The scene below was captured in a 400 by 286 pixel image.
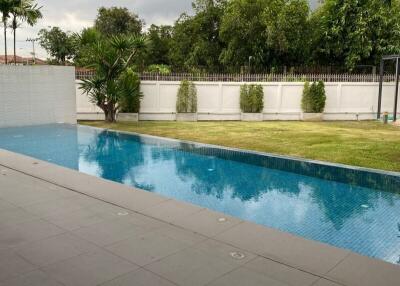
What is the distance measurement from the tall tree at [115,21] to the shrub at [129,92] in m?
21.1

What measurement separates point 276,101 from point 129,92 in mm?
6638

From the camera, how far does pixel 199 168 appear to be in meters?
8.54

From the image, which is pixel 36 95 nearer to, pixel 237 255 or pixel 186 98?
pixel 186 98

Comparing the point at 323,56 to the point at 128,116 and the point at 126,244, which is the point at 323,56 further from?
the point at 126,244

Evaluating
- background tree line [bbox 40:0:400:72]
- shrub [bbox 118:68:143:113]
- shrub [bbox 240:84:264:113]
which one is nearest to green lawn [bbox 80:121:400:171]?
shrub [bbox 118:68:143:113]

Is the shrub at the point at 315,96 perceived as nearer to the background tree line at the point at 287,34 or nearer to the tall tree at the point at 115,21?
the background tree line at the point at 287,34

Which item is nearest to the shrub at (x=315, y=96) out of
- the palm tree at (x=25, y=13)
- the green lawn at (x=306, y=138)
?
the green lawn at (x=306, y=138)

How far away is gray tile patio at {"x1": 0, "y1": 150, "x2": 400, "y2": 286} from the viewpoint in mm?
3248

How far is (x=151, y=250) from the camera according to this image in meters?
3.80

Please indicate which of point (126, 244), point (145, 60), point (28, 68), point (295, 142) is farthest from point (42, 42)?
point (126, 244)

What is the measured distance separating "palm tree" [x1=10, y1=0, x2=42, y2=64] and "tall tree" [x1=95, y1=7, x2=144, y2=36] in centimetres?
1638

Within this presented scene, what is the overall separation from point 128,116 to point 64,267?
1345cm

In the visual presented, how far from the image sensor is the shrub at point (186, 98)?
16.8m

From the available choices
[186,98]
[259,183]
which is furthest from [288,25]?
[259,183]
